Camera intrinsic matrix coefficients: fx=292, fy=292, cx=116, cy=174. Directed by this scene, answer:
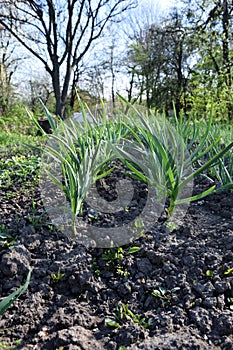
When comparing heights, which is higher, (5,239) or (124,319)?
(5,239)

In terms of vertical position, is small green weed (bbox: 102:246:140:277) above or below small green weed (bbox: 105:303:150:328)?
above

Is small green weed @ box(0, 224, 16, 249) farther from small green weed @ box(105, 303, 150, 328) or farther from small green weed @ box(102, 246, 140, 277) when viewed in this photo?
small green weed @ box(105, 303, 150, 328)

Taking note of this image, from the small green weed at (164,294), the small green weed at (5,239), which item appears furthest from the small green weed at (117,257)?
the small green weed at (5,239)

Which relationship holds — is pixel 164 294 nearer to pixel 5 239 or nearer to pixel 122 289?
pixel 122 289

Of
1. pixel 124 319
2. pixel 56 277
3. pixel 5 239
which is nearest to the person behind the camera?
pixel 124 319

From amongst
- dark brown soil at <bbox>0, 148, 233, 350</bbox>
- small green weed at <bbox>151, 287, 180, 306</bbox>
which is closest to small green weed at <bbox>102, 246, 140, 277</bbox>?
dark brown soil at <bbox>0, 148, 233, 350</bbox>

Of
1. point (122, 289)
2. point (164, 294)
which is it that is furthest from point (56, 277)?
point (164, 294)

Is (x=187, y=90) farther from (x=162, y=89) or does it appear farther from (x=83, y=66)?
(x=83, y=66)

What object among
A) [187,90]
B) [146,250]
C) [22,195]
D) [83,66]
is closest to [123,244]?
[146,250]

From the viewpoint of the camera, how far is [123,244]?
105cm

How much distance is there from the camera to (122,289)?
0.88m

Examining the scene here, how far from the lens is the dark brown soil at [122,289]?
733 millimetres

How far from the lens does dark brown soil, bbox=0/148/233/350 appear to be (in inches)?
28.9

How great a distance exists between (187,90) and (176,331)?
11.8m
